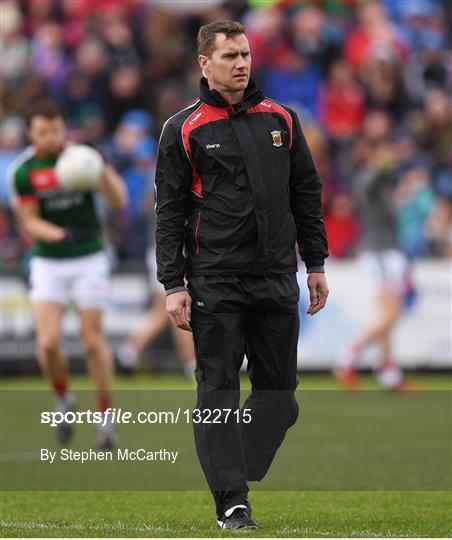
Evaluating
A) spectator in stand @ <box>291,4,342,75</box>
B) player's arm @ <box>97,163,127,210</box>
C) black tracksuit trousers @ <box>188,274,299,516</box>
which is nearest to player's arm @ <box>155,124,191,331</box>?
black tracksuit trousers @ <box>188,274,299,516</box>

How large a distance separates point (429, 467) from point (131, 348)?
824cm

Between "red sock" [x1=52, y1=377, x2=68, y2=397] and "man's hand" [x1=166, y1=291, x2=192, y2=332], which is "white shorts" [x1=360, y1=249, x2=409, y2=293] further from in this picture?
"man's hand" [x1=166, y1=291, x2=192, y2=332]

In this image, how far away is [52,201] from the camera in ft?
35.2

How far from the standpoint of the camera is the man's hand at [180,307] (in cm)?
648

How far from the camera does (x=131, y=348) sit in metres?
17.0

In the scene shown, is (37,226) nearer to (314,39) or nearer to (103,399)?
(103,399)

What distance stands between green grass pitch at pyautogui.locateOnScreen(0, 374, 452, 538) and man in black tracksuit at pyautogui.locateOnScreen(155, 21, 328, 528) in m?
0.37

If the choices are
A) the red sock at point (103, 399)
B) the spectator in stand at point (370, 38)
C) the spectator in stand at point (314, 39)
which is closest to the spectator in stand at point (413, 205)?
the spectator in stand at point (370, 38)

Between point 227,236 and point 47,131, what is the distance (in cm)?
430

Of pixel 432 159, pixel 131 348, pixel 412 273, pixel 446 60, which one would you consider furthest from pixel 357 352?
pixel 446 60

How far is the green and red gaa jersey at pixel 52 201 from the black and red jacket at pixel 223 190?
4.18m

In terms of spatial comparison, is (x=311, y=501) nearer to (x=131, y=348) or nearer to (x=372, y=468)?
(x=372, y=468)

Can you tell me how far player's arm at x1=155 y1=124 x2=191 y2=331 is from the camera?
21.4 ft

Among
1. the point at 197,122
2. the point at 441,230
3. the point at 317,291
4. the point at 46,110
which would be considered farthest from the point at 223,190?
the point at 441,230
